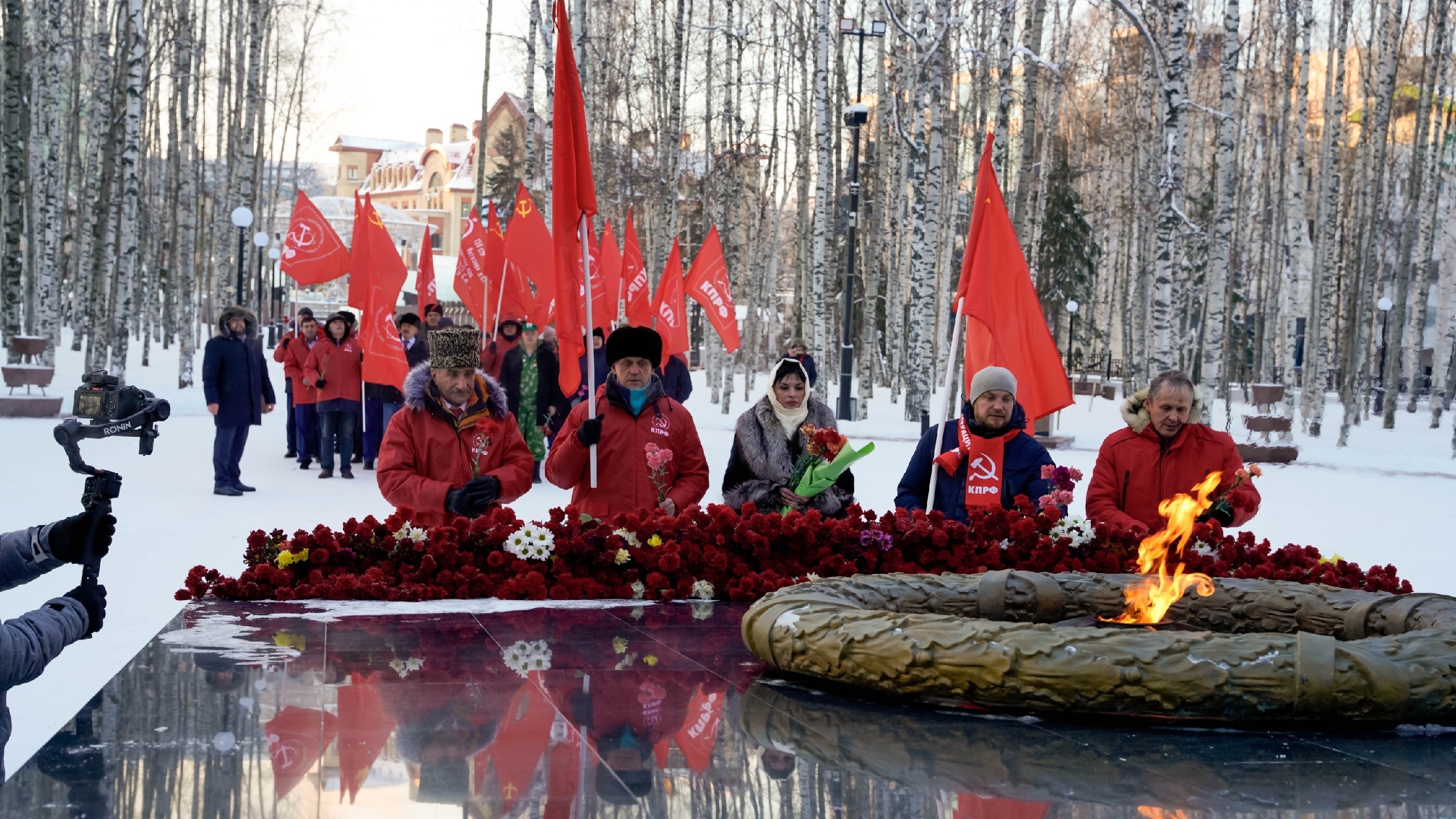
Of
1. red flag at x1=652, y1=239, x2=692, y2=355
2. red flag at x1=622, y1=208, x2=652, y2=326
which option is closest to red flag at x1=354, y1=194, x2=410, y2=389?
red flag at x1=652, y1=239, x2=692, y2=355

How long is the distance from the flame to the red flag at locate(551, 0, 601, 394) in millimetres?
3291

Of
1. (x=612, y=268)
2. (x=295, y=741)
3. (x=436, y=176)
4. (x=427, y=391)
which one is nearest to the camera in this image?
(x=295, y=741)

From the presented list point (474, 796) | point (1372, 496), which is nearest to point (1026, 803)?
point (474, 796)

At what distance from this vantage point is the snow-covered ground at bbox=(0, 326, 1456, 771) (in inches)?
252

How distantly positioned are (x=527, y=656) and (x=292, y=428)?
1147 cm

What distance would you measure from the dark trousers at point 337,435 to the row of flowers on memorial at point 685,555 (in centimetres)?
771

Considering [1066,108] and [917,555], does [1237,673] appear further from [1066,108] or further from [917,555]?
[1066,108]

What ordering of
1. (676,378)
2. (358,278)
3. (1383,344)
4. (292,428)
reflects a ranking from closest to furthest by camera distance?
1. (676,378)
2. (358,278)
3. (292,428)
4. (1383,344)

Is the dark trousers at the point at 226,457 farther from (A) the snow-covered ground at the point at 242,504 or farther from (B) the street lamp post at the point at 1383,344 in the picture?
(B) the street lamp post at the point at 1383,344

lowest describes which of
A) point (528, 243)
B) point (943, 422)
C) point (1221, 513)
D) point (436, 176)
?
point (1221, 513)

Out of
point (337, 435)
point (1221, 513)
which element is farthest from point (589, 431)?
point (337, 435)

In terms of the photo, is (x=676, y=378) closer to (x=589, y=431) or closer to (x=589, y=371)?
(x=589, y=371)

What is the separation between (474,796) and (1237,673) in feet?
7.91

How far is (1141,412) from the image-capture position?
6.43 m
